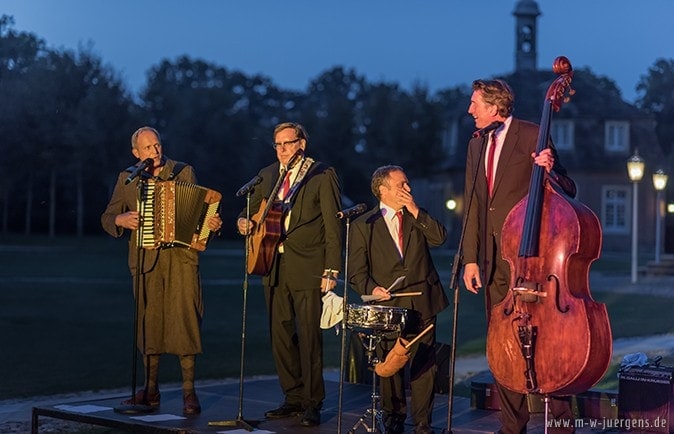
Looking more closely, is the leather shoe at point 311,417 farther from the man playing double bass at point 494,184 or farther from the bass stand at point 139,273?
the man playing double bass at point 494,184

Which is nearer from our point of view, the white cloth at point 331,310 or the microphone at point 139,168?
the white cloth at point 331,310

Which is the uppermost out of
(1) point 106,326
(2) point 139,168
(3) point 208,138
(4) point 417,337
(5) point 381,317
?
(3) point 208,138

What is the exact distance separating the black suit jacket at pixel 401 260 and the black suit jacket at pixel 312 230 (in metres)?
0.22

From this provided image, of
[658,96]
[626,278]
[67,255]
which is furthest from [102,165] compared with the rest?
[658,96]

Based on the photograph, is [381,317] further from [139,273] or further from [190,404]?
[139,273]

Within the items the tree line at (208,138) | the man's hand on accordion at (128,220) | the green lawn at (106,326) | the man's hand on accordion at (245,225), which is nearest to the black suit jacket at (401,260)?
the man's hand on accordion at (245,225)

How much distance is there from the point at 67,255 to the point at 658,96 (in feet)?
Answer: 95.6

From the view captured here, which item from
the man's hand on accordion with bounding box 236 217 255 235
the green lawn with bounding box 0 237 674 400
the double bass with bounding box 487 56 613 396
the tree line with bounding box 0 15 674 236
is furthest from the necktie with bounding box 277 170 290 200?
the tree line with bounding box 0 15 674 236

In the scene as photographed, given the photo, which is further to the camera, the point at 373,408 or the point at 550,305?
the point at 373,408

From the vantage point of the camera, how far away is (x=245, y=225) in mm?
9602

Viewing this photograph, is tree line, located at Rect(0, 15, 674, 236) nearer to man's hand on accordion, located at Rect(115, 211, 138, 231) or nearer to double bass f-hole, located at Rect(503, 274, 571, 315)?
man's hand on accordion, located at Rect(115, 211, 138, 231)

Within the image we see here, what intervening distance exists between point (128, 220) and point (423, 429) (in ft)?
9.42

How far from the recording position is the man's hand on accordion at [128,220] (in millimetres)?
10039

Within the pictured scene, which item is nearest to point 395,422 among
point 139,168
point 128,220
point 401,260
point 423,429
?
point 423,429
